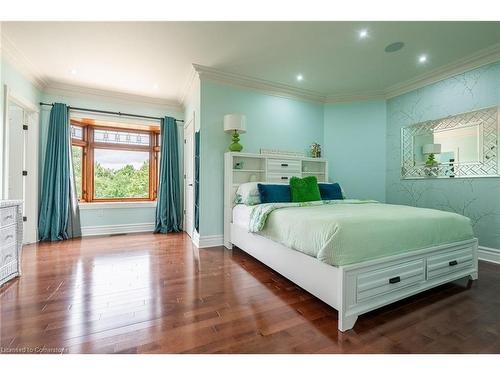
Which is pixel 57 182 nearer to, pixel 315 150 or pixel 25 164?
pixel 25 164

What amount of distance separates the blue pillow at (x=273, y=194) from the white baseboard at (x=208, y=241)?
1.03 meters

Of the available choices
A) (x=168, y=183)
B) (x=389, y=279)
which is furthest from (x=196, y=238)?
(x=389, y=279)

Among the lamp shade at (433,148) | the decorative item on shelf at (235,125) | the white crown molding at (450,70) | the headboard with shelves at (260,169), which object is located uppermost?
the white crown molding at (450,70)

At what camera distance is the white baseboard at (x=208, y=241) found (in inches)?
137

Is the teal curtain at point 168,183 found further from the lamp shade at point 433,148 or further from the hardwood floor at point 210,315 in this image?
the lamp shade at point 433,148

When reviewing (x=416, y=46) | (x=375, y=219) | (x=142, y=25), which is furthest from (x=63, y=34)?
(x=416, y=46)

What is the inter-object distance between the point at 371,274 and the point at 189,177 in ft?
11.1

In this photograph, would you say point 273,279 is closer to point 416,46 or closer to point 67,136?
point 416,46

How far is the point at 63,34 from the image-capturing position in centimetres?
262

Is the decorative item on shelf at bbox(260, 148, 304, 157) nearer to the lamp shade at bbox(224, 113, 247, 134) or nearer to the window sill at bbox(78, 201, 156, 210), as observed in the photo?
the lamp shade at bbox(224, 113, 247, 134)

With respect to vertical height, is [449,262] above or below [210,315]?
above

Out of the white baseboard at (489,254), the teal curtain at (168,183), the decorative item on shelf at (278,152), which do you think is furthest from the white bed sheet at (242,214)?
the white baseboard at (489,254)

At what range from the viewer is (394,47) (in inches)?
114
